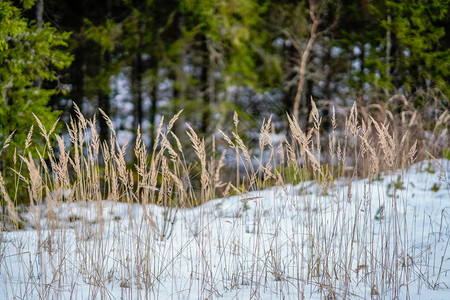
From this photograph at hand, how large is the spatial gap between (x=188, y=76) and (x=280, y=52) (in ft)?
11.2

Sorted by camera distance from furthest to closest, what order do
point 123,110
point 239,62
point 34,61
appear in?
point 123,110
point 239,62
point 34,61

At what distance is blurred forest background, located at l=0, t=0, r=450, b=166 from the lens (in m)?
6.45

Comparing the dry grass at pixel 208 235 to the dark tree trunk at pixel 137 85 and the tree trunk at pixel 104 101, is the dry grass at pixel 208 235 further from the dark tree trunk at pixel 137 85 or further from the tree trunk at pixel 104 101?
the dark tree trunk at pixel 137 85

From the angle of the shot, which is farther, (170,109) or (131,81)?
(131,81)

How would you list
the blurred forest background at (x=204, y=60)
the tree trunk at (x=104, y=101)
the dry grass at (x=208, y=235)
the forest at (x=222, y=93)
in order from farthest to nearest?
the tree trunk at (x=104, y=101) → the blurred forest background at (x=204, y=60) → the forest at (x=222, y=93) → the dry grass at (x=208, y=235)

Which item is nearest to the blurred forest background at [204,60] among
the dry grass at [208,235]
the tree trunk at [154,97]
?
the tree trunk at [154,97]

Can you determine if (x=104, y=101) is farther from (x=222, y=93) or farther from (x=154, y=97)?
(x=222, y=93)

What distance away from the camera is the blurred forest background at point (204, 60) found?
6449 mm

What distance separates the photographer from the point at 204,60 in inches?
306

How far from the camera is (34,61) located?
4.87 m

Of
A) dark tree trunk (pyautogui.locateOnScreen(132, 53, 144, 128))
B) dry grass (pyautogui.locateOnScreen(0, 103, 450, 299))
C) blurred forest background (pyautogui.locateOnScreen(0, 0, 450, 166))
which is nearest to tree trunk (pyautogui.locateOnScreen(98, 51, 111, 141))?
blurred forest background (pyautogui.locateOnScreen(0, 0, 450, 166))

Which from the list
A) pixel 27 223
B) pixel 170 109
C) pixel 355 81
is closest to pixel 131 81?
pixel 170 109

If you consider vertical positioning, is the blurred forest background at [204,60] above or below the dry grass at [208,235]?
above

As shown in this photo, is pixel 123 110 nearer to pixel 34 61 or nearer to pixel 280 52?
pixel 34 61
